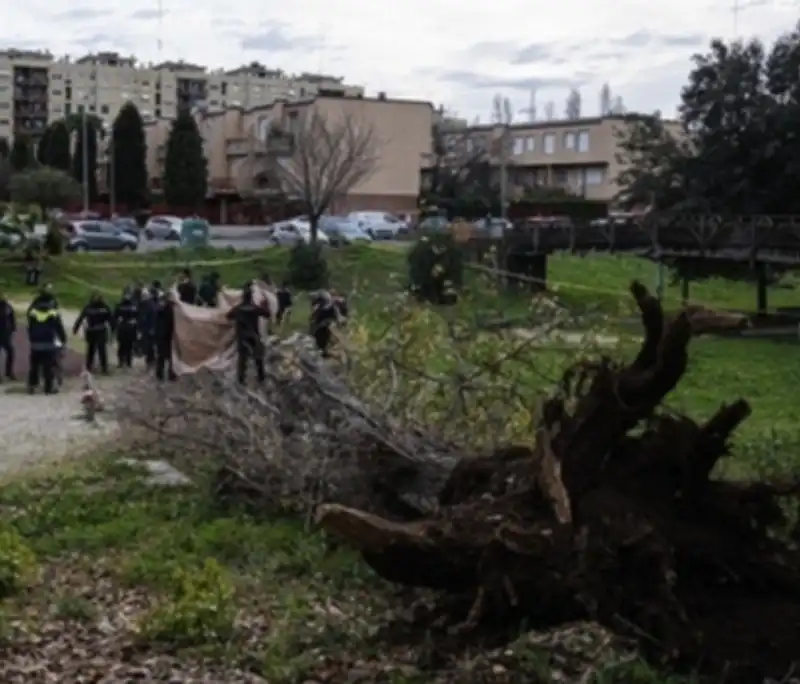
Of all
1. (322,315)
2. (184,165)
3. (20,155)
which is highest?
(20,155)

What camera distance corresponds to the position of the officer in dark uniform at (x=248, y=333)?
14.1 metres

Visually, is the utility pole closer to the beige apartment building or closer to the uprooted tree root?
the beige apartment building

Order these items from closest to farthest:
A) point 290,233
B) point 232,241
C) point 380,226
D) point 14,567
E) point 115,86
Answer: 1. point 14,567
2. point 290,233
3. point 232,241
4. point 380,226
5. point 115,86

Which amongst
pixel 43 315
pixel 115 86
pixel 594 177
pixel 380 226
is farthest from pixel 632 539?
pixel 115 86

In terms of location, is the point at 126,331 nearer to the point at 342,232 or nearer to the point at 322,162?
the point at 342,232

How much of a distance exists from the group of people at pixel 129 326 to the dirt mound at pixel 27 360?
38cm

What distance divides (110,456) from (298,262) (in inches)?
1045

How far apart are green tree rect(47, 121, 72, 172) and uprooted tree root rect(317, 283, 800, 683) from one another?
75930 millimetres

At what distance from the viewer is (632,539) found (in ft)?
21.9

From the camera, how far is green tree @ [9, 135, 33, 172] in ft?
243

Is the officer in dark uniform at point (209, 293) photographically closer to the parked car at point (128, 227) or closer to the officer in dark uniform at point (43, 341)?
the officer in dark uniform at point (43, 341)

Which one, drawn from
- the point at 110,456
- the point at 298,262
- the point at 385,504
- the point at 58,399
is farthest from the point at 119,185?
the point at 385,504

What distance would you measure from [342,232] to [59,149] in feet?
101

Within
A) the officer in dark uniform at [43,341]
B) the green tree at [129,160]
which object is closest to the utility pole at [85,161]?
the green tree at [129,160]
